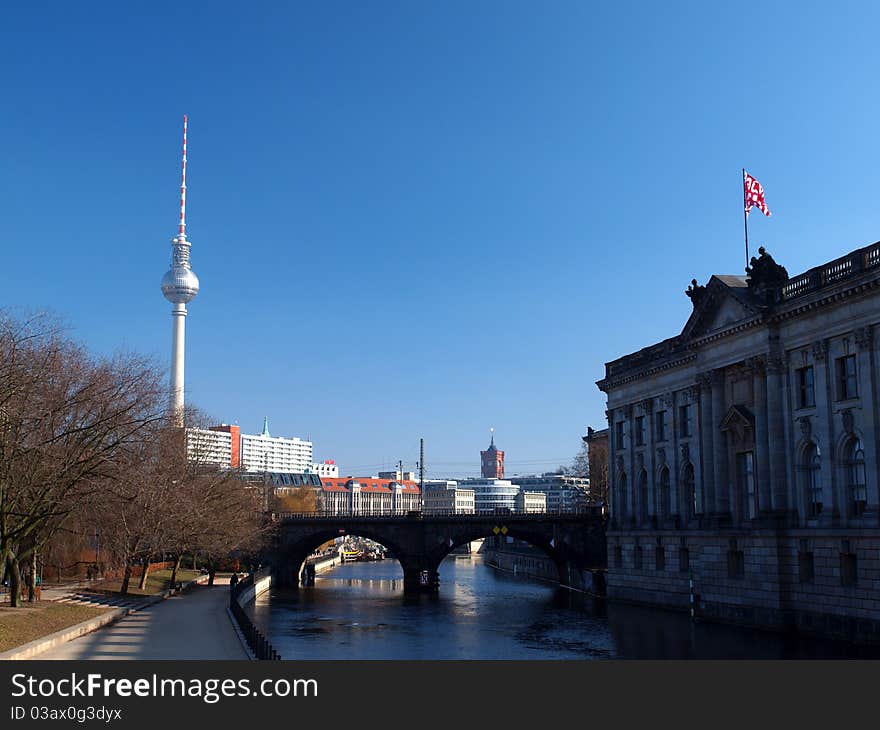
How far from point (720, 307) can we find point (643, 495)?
70.5ft

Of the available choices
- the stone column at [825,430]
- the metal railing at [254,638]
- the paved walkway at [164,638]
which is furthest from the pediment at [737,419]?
the paved walkway at [164,638]

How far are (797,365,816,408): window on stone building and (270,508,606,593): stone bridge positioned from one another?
48345mm

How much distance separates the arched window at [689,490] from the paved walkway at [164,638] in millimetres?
33487

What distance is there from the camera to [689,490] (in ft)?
243

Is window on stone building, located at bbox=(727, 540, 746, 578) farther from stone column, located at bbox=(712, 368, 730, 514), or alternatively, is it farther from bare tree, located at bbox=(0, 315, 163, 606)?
bare tree, located at bbox=(0, 315, 163, 606)

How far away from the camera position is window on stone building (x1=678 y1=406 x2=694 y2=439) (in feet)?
243

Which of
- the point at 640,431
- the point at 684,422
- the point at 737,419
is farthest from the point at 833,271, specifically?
the point at 640,431

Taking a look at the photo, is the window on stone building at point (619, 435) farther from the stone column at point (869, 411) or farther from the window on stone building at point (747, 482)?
the stone column at point (869, 411)

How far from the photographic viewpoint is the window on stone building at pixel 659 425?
78.6 metres

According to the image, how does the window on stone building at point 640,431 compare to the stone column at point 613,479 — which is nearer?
the window on stone building at point 640,431

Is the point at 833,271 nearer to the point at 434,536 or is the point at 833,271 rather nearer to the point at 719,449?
the point at 719,449

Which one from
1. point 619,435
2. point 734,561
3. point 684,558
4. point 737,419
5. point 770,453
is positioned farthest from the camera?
point 619,435
